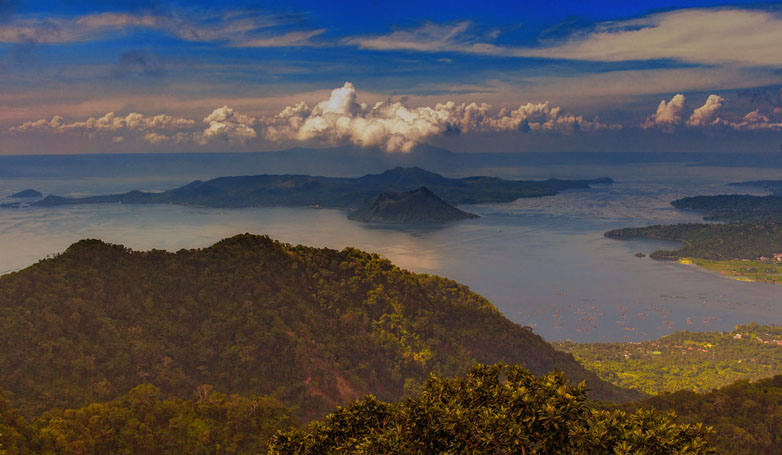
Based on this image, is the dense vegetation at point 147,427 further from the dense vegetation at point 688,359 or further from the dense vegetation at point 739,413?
the dense vegetation at point 688,359

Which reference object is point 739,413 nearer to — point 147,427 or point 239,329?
point 147,427

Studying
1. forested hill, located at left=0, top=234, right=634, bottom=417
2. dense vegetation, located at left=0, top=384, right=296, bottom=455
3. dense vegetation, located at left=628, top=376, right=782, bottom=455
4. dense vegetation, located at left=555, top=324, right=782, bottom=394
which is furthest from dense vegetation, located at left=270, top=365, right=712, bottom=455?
dense vegetation, located at left=555, top=324, right=782, bottom=394

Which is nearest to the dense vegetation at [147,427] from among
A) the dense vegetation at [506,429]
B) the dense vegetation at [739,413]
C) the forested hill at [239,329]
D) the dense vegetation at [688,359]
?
the forested hill at [239,329]

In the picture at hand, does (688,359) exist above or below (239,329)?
below

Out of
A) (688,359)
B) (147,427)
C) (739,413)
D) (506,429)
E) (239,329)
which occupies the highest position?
(506,429)

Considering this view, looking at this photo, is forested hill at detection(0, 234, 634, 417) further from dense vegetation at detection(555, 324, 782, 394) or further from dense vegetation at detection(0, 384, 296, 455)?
dense vegetation at detection(555, 324, 782, 394)

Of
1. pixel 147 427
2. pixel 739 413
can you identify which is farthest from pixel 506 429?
pixel 739 413
